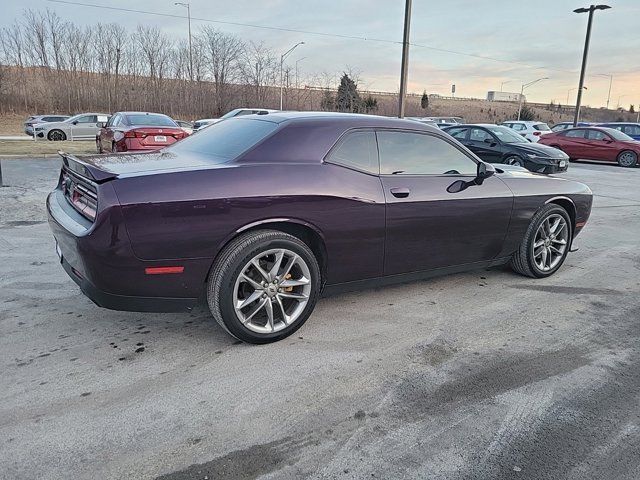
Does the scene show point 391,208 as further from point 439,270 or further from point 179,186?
point 179,186

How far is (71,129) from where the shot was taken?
2459 cm

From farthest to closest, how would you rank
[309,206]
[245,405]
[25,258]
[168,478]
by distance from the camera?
1. [25,258]
2. [309,206]
3. [245,405]
4. [168,478]

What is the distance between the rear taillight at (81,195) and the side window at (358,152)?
1579mm

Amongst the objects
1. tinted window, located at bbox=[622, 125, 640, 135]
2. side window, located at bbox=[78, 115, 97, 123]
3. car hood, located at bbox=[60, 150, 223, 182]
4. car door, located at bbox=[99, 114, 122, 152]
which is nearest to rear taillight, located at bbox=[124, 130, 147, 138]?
car door, located at bbox=[99, 114, 122, 152]

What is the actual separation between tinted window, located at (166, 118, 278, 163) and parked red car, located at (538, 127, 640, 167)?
19.3m

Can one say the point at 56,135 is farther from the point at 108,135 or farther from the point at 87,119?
the point at 108,135

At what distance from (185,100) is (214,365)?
43577 millimetres

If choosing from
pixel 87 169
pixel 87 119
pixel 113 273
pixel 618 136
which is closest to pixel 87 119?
pixel 87 119

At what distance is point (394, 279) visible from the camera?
392 centimetres

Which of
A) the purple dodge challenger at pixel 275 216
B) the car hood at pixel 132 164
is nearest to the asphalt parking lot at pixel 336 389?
the purple dodge challenger at pixel 275 216

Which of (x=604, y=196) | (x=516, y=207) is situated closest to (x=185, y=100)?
(x=604, y=196)

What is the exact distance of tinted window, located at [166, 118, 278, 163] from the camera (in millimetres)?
3477

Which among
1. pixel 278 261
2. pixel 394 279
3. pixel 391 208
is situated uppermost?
pixel 391 208

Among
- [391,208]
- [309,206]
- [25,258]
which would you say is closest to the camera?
[309,206]
